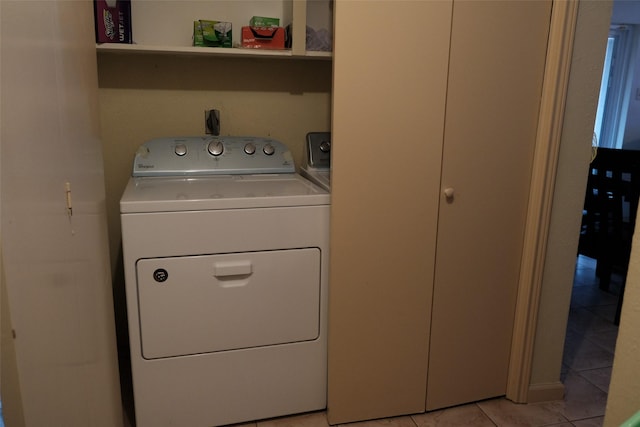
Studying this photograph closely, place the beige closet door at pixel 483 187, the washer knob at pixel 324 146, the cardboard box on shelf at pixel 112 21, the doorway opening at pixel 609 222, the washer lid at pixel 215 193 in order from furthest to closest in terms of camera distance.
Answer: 1. the doorway opening at pixel 609 222
2. the washer knob at pixel 324 146
3. the cardboard box on shelf at pixel 112 21
4. the beige closet door at pixel 483 187
5. the washer lid at pixel 215 193

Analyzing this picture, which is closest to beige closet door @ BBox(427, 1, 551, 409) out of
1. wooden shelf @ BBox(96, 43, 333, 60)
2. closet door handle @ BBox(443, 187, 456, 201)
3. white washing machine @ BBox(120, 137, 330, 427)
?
closet door handle @ BBox(443, 187, 456, 201)

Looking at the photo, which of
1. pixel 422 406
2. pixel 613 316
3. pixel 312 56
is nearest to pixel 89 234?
pixel 312 56

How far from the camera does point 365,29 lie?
157 cm

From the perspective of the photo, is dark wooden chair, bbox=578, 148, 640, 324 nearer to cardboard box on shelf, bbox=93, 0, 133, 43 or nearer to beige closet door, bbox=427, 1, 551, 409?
beige closet door, bbox=427, 1, 551, 409

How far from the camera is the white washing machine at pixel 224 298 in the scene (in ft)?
5.28

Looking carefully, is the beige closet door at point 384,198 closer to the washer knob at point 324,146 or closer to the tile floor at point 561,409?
the tile floor at point 561,409

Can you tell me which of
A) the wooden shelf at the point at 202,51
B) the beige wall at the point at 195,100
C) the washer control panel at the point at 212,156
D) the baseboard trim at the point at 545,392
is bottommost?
the baseboard trim at the point at 545,392

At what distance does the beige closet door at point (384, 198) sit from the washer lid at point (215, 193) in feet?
0.61

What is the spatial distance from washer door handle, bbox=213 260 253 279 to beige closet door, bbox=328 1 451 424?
31 cm

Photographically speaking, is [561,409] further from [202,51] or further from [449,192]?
[202,51]

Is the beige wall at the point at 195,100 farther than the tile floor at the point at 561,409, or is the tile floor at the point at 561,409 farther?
the beige wall at the point at 195,100

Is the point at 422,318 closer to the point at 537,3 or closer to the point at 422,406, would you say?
the point at 422,406

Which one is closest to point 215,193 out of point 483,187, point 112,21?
point 112,21

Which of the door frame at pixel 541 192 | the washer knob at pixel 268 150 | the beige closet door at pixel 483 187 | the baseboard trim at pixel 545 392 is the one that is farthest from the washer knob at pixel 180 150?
the baseboard trim at pixel 545 392
